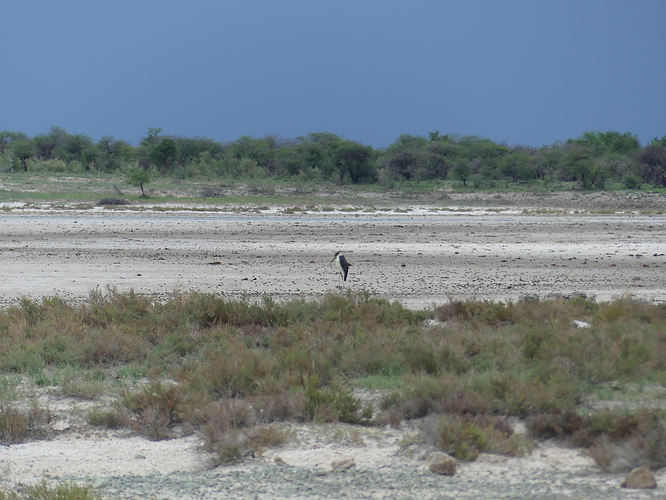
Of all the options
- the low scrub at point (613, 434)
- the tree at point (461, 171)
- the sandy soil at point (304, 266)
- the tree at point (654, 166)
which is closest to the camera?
the low scrub at point (613, 434)

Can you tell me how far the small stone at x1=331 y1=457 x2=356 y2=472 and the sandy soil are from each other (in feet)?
0.24

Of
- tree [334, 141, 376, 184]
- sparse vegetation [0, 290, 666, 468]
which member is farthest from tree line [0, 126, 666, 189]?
sparse vegetation [0, 290, 666, 468]

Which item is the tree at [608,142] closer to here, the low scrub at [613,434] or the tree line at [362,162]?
the tree line at [362,162]

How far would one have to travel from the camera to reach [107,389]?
242 inches

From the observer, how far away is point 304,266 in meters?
15.3

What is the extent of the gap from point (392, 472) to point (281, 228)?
763 inches

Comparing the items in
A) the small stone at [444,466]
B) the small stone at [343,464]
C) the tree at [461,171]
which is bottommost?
the small stone at [343,464]

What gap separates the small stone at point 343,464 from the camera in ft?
14.5

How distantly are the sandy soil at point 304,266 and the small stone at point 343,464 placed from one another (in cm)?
7

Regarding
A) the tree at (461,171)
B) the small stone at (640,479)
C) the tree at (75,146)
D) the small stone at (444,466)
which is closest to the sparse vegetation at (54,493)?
the small stone at (444,466)

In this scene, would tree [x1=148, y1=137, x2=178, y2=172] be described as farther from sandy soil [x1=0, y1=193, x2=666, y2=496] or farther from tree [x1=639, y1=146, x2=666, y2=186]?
tree [x1=639, y1=146, x2=666, y2=186]

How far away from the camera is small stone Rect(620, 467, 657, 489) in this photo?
391 cm

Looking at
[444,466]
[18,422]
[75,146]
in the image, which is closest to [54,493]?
[18,422]

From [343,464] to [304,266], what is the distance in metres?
10.9
